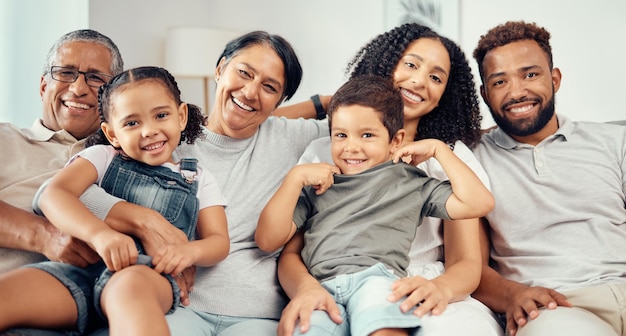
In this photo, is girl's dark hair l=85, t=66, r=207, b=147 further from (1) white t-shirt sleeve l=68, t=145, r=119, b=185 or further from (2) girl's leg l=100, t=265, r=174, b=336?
(2) girl's leg l=100, t=265, r=174, b=336

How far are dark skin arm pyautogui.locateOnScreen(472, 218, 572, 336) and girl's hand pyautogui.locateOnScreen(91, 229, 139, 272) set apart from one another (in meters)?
0.95

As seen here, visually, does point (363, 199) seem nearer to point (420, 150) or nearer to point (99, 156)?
point (420, 150)

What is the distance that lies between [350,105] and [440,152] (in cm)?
26

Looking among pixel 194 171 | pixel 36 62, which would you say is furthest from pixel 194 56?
pixel 194 171

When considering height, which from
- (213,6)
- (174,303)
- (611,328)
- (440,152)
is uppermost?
(213,6)

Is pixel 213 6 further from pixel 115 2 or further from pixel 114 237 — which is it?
pixel 114 237

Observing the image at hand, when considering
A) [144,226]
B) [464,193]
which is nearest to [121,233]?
[144,226]

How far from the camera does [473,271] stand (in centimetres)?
168

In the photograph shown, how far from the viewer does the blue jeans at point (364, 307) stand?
1.39 m

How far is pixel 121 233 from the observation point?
4.96ft

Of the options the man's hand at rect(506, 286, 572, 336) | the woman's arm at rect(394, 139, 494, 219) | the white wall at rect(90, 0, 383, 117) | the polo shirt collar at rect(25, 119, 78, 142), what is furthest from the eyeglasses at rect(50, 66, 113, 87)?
Answer: the white wall at rect(90, 0, 383, 117)

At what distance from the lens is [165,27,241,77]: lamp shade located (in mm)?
4348

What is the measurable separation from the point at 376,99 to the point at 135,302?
816 millimetres

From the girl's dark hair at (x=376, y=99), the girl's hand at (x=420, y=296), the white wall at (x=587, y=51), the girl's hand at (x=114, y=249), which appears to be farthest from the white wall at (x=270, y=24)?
the girl's hand at (x=114, y=249)
